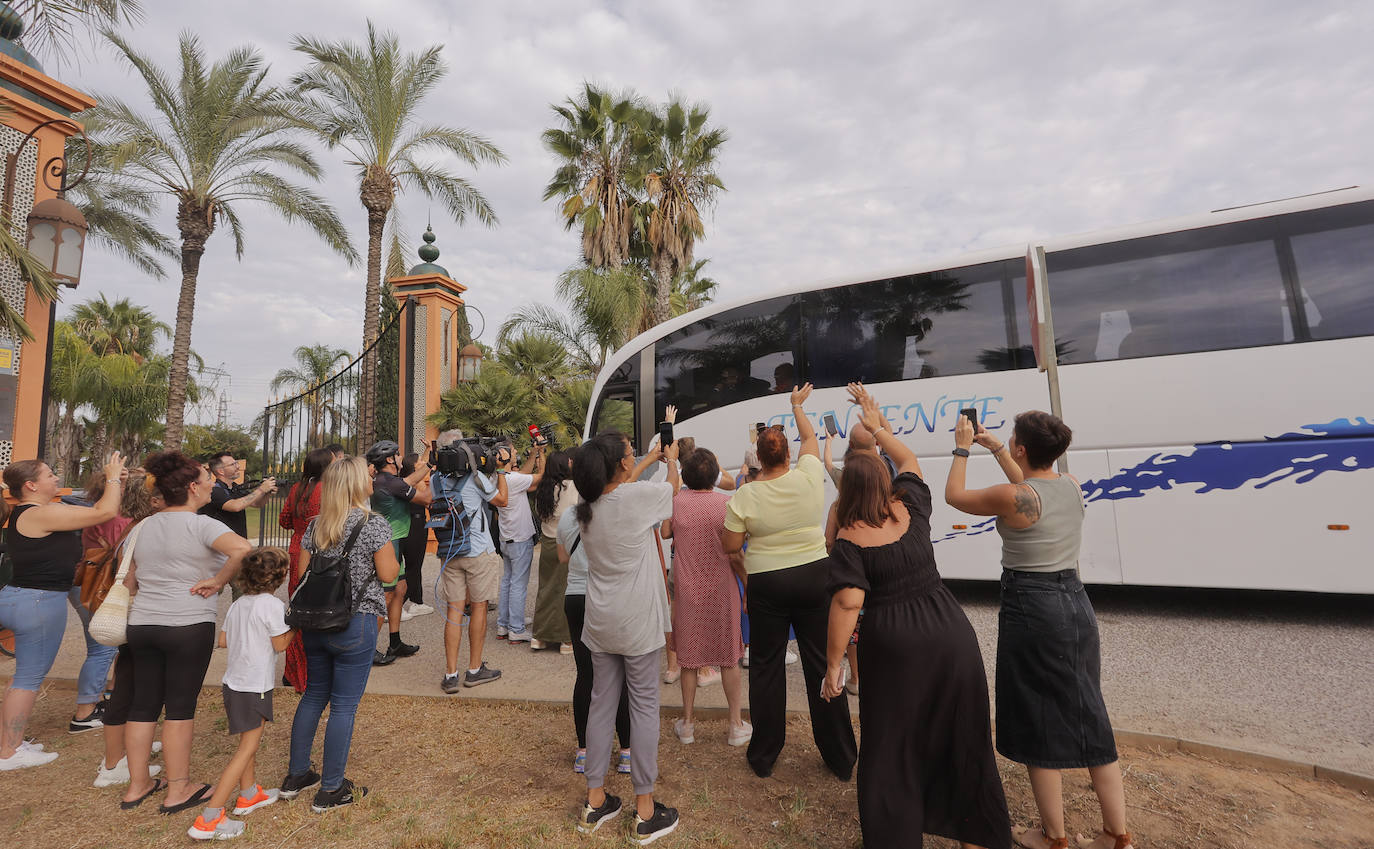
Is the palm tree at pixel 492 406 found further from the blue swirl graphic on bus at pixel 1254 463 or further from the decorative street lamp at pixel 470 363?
the blue swirl graphic on bus at pixel 1254 463

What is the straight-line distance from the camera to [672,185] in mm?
19312

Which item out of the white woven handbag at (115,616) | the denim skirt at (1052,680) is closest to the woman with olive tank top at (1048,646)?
the denim skirt at (1052,680)

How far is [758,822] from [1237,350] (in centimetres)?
582

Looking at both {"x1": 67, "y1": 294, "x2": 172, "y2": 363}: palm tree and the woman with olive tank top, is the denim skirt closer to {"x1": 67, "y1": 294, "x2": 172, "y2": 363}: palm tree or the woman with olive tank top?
the woman with olive tank top

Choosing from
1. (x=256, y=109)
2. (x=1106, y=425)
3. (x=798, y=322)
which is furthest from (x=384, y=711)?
(x=256, y=109)

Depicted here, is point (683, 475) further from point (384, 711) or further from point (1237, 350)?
point (1237, 350)

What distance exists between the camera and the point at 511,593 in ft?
20.1

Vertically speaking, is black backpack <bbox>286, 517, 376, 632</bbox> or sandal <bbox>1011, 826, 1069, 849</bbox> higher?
black backpack <bbox>286, 517, 376, 632</bbox>

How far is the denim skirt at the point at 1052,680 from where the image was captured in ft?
8.43

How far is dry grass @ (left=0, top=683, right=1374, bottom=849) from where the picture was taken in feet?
9.41

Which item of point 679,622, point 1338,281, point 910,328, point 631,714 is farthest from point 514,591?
point 1338,281

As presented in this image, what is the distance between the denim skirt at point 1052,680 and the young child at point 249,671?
328 cm

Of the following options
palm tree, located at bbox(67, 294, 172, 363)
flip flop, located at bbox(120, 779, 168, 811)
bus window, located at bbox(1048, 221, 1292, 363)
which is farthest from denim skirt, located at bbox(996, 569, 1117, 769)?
palm tree, located at bbox(67, 294, 172, 363)

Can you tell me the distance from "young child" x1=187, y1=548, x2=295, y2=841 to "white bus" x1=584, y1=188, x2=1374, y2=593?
501 cm
